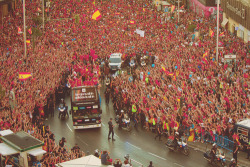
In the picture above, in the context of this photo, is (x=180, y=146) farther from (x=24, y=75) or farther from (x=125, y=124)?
(x=24, y=75)

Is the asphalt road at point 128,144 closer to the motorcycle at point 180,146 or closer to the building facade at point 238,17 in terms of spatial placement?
the motorcycle at point 180,146

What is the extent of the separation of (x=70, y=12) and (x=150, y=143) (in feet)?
143

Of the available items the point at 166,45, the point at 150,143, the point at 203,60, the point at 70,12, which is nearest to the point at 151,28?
the point at 166,45

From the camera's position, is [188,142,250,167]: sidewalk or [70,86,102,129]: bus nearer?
[188,142,250,167]: sidewalk

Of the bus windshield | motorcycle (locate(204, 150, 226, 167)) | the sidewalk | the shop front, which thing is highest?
the shop front

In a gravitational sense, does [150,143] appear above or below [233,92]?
below

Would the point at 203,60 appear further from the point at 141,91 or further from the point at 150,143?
the point at 150,143

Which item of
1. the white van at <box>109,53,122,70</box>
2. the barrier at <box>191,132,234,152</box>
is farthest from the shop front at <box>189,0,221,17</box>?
the barrier at <box>191,132,234,152</box>

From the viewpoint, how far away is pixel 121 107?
37.6 m

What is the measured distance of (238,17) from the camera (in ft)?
198

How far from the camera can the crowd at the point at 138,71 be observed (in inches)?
1249

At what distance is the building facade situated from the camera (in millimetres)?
56897

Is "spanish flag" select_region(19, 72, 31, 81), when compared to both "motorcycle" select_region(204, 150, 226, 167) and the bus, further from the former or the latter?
"motorcycle" select_region(204, 150, 226, 167)

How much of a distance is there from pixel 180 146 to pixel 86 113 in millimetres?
7074
